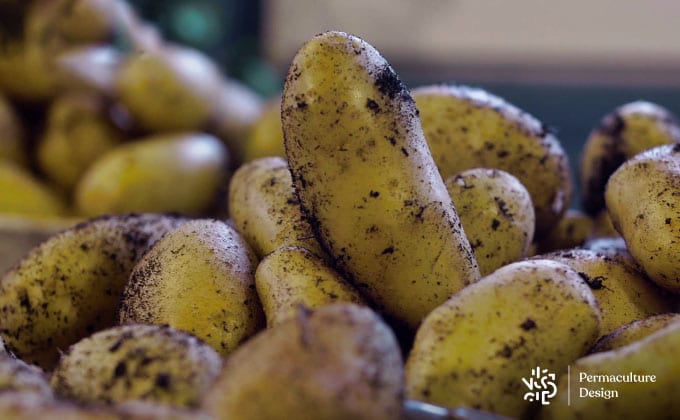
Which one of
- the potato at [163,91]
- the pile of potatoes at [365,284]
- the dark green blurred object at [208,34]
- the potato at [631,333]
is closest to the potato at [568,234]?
the pile of potatoes at [365,284]

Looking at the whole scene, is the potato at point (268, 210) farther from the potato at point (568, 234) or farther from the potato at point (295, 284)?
the potato at point (568, 234)

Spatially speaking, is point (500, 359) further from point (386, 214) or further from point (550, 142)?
point (550, 142)

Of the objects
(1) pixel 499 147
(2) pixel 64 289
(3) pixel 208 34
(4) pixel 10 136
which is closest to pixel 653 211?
(1) pixel 499 147

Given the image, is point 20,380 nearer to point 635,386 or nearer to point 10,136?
point 635,386

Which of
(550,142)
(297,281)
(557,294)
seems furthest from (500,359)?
(550,142)

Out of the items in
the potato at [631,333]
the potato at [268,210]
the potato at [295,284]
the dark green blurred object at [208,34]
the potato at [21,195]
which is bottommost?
the potato at [21,195]

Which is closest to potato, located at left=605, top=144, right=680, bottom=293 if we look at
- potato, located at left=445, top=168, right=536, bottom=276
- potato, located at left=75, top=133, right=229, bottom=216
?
potato, located at left=445, top=168, right=536, bottom=276

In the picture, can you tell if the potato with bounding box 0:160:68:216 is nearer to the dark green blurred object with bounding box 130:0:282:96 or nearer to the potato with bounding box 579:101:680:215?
the dark green blurred object with bounding box 130:0:282:96

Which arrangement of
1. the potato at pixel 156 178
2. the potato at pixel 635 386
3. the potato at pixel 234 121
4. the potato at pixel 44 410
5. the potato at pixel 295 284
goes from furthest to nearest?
the potato at pixel 234 121 < the potato at pixel 156 178 < the potato at pixel 295 284 < the potato at pixel 635 386 < the potato at pixel 44 410
